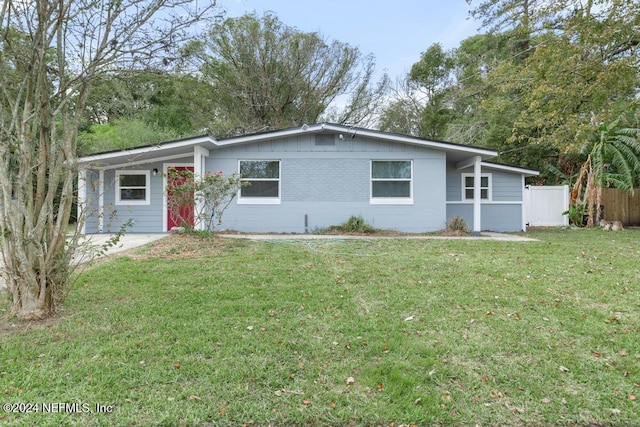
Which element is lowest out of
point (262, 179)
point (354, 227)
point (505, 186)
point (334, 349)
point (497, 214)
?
point (334, 349)

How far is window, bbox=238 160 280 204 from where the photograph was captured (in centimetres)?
1091

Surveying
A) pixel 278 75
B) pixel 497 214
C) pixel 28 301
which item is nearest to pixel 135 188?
pixel 28 301

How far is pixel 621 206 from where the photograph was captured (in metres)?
14.1

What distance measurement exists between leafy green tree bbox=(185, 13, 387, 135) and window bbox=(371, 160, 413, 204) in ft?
36.5

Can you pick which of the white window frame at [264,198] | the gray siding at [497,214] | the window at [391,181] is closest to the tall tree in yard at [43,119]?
the white window frame at [264,198]

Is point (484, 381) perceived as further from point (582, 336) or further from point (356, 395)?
point (582, 336)

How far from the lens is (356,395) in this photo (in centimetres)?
229

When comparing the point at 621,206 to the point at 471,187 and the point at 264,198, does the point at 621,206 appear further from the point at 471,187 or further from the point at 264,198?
the point at 264,198

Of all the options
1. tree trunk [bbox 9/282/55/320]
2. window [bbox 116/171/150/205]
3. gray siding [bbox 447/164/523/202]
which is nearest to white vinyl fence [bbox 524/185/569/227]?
gray siding [bbox 447/164/523/202]

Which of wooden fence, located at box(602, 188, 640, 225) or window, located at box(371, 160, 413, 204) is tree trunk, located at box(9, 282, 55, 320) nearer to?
window, located at box(371, 160, 413, 204)

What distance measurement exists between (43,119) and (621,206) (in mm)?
18083

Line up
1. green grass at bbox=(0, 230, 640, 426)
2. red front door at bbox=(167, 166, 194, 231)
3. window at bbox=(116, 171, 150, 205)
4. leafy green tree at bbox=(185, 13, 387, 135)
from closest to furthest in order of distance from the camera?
green grass at bbox=(0, 230, 640, 426)
red front door at bbox=(167, 166, 194, 231)
window at bbox=(116, 171, 150, 205)
leafy green tree at bbox=(185, 13, 387, 135)

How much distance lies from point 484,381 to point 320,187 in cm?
871

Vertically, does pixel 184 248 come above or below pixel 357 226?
below
